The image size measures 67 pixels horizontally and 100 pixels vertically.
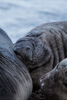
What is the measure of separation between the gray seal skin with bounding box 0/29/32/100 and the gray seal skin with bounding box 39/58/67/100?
0.24m

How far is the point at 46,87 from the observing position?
8.58 feet

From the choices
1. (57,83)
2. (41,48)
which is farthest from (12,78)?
(41,48)

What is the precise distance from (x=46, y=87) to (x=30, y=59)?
1.96 ft

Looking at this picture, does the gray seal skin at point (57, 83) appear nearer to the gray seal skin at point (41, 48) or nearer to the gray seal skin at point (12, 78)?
the gray seal skin at point (12, 78)

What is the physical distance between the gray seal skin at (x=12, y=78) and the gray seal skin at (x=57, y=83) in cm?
24

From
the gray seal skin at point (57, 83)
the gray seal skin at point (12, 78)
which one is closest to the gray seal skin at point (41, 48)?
the gray seal skin at point (12, 78)

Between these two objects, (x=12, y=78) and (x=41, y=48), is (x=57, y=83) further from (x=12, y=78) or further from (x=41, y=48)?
(x=41, y=48)

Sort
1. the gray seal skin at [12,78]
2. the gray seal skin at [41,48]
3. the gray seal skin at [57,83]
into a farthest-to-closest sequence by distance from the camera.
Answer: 1. the gray seal skin at [41,48]
2. the gray seal skin at [57,83]
3. the gray seal skin at [12,78]

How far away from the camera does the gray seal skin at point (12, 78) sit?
2290 mm

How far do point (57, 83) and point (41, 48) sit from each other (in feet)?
2.71

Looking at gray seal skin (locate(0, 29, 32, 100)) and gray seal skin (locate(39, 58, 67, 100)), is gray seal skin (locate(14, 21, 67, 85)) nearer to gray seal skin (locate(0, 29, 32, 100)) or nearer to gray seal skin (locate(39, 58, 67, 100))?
gray seal skin (locate(0, 29, 32, 100))

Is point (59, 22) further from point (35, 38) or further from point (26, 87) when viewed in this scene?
point (26, 87)

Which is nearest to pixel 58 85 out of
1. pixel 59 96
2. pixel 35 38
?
pixel 59 96

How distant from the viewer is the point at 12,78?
245 cm
